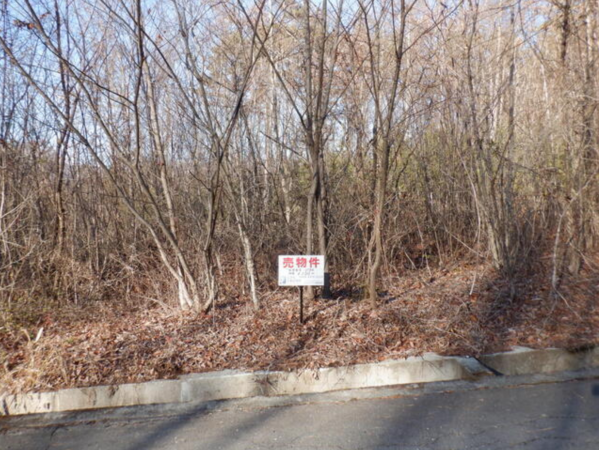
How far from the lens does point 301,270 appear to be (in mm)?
6363

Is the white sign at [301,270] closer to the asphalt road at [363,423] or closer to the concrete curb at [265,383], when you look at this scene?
the concrete curb at [265,383]

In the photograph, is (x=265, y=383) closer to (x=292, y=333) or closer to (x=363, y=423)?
(x=292, y=333)

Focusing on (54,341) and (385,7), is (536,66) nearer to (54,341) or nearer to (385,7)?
(385,7)

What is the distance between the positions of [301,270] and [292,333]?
30.6 inches

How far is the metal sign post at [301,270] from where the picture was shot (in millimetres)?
6340

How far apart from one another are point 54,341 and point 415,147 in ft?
21.0

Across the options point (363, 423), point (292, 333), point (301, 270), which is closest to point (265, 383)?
point (292, 333)

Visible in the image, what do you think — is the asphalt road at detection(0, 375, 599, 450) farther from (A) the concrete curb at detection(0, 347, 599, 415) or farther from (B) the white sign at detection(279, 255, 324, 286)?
(B) the white sign at detection(279, 255, 324, 286)

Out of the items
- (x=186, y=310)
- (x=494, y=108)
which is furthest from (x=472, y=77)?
(x=186, y=310)

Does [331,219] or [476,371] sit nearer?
[476,371]

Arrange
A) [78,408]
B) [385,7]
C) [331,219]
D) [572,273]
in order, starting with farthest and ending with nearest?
[331,219], [572,273], [385,7], [78,408]

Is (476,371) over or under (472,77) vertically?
under

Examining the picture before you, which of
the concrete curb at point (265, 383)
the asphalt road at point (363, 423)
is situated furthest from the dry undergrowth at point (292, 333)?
the asphalt road at point (363, 423)

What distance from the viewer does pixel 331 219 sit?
8406 mm
